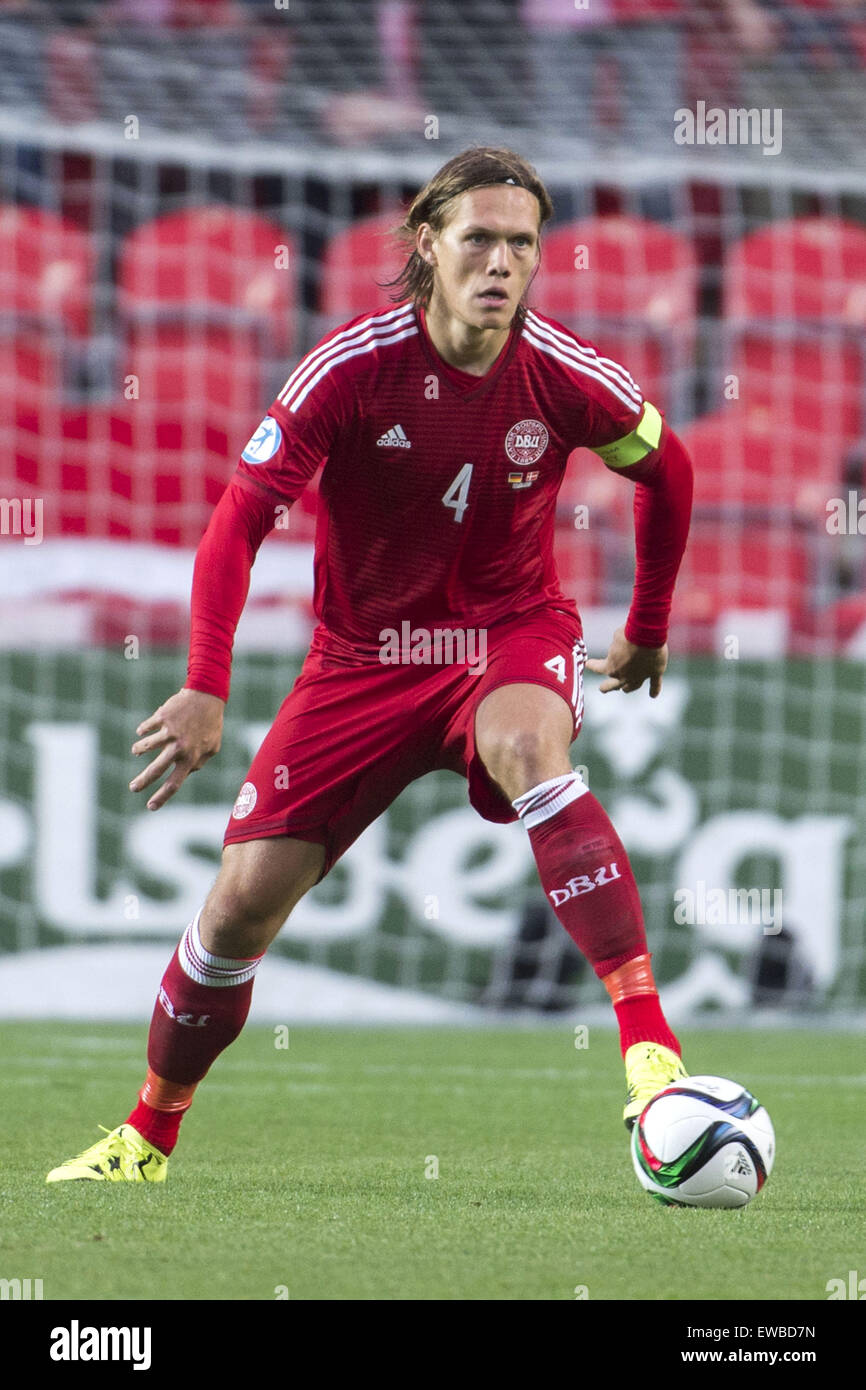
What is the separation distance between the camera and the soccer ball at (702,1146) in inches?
132

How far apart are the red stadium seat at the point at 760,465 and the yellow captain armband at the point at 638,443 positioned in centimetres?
550

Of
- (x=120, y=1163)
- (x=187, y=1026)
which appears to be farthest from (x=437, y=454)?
(x=120, y=1163)

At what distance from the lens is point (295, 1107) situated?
5305mm


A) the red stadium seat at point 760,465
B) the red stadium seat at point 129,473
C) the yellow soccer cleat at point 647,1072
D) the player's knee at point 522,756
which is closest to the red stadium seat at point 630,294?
the red stadium seat at point 760,465

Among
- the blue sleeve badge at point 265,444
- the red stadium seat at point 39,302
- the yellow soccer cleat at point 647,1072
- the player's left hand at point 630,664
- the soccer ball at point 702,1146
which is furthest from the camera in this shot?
the red stadium seat at point 39,302

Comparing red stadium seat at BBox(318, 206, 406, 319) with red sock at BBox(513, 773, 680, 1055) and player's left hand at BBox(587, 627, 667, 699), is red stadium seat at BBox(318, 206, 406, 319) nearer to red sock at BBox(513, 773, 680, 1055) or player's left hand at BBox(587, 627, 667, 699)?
player's left hand at BBox(587, 627, 667, 699)

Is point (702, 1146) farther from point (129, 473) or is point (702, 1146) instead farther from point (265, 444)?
point (129, 473)

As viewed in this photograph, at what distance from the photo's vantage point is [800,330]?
1022 cm

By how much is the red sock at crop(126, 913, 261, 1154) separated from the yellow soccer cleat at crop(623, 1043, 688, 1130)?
0.84 m

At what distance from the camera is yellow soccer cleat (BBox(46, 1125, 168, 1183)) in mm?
3846

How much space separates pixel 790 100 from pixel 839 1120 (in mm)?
7028

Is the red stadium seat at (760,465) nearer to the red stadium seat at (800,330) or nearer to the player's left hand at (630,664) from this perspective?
the red stadium seat at (800,330)

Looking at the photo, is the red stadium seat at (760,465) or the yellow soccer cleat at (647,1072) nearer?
the yellow soccer cleat at (647,1072)

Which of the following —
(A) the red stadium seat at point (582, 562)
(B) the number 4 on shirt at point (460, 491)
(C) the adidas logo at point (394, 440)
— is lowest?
(B) the number 4 on shirt at point (460, 491)
